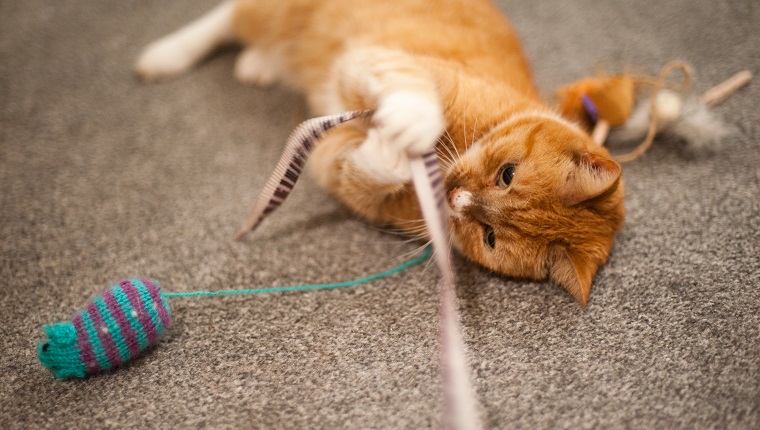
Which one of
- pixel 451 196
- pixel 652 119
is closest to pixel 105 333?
pixel 451 196

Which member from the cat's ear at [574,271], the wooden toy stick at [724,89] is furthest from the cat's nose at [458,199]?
the wooden toy stick at [724,89]

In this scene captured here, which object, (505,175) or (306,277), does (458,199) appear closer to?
(505,175)

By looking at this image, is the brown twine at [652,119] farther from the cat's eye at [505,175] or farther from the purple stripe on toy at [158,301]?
the purple stripe on toy at [158,301]

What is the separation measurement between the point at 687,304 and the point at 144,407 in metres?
1.14

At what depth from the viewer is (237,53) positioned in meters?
1.95

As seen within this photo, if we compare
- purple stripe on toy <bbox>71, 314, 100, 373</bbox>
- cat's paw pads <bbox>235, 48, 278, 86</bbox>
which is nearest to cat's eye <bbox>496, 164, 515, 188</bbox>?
purple stripe on toy <bbox>71, 314, 100, 373</bbox>

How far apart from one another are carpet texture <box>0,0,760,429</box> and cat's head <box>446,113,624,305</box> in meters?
0.09

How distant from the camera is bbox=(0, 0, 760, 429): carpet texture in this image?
0.98 m

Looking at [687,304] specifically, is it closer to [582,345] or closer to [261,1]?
[582,345]

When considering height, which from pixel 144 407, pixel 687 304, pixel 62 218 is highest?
pixel 62 218

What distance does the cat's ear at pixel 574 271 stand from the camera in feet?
3.55

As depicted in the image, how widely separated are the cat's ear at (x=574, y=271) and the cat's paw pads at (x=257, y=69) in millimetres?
1172

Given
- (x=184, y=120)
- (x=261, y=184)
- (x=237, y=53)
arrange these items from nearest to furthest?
1. (x=261, y=184)
2. (x=184, y=120)
3. (x=237, y=53)

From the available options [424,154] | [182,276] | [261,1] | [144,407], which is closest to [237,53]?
[261,1]
